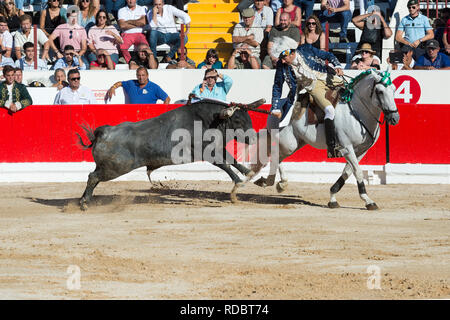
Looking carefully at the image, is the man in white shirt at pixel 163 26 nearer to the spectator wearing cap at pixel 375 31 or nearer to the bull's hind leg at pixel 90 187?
the spectator wearing cap at pixel 375 31

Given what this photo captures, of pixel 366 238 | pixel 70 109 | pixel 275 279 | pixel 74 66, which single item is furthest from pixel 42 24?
pixel 275 279

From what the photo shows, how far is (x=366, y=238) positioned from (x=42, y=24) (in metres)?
10.2

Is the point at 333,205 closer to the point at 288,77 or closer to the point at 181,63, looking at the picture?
the point at 288,77

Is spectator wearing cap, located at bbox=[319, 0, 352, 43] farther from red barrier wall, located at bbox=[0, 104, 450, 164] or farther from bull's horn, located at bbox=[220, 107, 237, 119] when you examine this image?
bull's horn, located at bbox=[220, 107, 237, 119]

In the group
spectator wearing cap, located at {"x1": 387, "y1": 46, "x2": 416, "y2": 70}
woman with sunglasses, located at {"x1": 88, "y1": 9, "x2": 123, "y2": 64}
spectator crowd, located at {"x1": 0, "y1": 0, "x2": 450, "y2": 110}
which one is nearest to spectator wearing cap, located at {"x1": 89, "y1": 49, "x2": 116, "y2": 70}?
spectator crowd, located at {"x1": 0, "y1": 0, "x2": 450, "y2": 110}

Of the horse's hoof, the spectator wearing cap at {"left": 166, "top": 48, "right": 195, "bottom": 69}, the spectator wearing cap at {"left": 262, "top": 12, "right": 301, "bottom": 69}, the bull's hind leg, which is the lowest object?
the horse's hoof

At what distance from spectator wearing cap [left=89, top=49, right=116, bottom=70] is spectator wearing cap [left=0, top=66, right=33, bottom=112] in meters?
2.42

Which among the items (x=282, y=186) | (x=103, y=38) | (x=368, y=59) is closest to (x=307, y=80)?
(x=282, y=186)

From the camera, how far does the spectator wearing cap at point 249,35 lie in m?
16.4

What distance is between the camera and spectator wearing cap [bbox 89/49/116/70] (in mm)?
16641

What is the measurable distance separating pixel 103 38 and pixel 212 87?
3649mm

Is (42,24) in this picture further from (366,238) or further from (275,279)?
(275,279)

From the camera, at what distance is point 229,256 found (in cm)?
851

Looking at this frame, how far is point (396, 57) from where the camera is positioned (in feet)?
53.4
